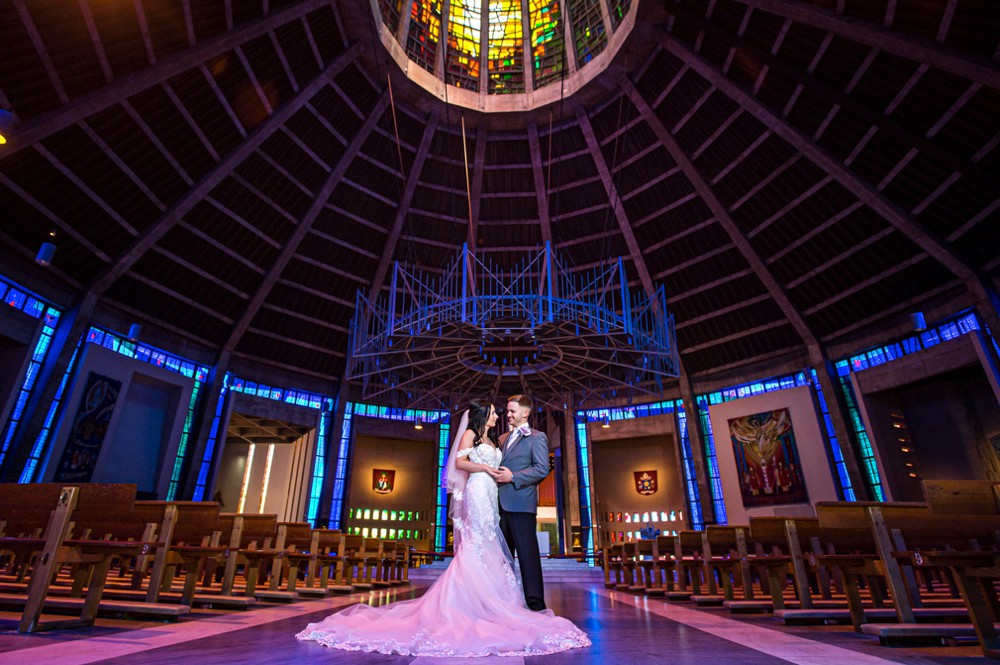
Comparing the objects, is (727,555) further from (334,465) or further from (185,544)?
(334,465)

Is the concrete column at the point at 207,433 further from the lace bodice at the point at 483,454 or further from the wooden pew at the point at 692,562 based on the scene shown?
the lace bodice at the point at 483,454

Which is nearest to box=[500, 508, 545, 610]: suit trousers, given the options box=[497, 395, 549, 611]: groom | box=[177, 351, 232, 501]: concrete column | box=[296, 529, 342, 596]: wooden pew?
box=[497, 395, 549, 611]: groom

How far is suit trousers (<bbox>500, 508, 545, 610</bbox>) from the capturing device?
474 centimetres

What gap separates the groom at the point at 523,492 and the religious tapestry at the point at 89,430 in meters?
17.7

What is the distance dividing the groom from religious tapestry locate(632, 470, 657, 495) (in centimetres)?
2505

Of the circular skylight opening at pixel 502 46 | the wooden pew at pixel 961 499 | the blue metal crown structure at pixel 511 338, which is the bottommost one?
the wooden pew at pixel 961 499

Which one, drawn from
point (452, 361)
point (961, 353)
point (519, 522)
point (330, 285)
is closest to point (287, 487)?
point (330, 285)

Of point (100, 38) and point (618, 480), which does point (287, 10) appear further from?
point (618, 480)

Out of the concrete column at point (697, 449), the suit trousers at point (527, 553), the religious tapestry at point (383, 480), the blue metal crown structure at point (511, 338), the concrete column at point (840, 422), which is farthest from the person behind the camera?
the religious tapestry at point (383, 480)

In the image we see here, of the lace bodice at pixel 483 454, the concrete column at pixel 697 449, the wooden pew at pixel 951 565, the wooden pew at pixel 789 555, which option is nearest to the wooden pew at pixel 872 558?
the wooden pew at pixel 951 565

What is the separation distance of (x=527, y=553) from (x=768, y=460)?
66.8 ft

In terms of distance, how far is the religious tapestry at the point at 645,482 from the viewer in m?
28.0

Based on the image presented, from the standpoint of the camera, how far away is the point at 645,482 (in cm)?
2833

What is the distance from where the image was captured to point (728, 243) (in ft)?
70.9
